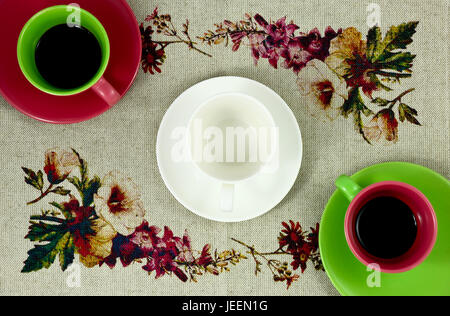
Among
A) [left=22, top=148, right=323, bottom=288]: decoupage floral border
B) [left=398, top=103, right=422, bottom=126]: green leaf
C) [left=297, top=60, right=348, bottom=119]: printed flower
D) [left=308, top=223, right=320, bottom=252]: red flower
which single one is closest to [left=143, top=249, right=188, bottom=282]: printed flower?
[left=22, top=148, right=323, bottom=288]: decoupage floral border

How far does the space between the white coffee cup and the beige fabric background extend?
0.08 meters

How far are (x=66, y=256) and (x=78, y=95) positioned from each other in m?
0.26

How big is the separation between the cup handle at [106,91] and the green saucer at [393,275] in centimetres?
36

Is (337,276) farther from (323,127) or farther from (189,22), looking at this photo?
(189,22)

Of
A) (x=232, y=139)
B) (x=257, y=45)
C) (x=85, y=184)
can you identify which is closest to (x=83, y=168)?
(x=85, y=184)

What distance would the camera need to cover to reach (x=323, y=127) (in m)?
0.73

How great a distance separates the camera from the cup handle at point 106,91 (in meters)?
0.65

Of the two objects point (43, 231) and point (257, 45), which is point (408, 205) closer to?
point (257, 45)

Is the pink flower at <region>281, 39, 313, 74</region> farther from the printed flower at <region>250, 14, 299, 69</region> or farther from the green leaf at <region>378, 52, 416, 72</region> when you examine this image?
the green leaf at <region>378, 52, 416, 72</region>

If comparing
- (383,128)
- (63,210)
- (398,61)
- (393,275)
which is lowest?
(393,275)

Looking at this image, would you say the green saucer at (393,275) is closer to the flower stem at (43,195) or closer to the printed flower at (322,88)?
the printed flower at (322,88)

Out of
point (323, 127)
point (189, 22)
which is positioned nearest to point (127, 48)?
point (189, 22)

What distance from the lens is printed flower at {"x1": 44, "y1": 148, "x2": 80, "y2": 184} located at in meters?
0.73

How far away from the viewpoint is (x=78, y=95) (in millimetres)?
691
